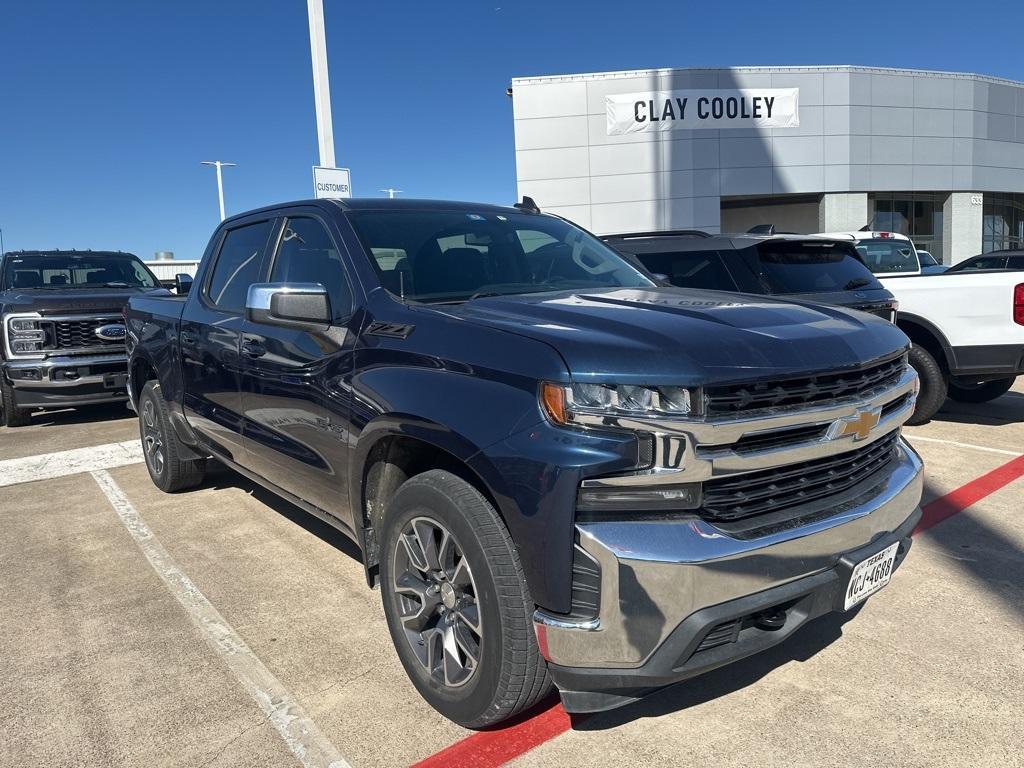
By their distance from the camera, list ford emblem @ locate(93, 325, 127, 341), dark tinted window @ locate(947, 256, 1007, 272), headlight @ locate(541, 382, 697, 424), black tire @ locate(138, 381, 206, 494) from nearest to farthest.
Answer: headlight @ locate(541, 382, 697, 424) < black tire @ locate(138, 381, 206, 494) < ford emblem @ locate(93, 325, 127, 341) < dark tinted window @ locate(947, 256, 1007, 272)

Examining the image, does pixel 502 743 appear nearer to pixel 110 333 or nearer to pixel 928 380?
pixel 928 380

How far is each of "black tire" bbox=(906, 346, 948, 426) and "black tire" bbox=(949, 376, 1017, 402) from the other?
3.52 feet

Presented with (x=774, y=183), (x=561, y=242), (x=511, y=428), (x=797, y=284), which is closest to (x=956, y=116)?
(x=774, y=183)

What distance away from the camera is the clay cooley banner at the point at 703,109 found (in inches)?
1030

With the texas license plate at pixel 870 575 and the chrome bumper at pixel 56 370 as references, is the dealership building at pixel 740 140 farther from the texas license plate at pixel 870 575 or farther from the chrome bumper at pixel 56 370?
the texas license plate at pixel 870 575

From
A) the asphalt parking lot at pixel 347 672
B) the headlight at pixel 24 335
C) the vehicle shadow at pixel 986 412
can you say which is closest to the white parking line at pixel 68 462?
the headlight at pixel 24 335

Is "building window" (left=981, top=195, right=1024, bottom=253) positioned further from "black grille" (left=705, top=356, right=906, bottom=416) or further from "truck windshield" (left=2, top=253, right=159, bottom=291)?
"black grille" (left=705, top=356, right=906, bottom=416)

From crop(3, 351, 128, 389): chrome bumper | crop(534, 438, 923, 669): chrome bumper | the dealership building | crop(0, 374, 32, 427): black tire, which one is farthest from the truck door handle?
the dealership building

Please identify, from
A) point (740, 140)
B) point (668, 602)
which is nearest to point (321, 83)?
point (668, 602)

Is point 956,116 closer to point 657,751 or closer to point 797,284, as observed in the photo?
point 797,284

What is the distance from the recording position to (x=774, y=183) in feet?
88.8

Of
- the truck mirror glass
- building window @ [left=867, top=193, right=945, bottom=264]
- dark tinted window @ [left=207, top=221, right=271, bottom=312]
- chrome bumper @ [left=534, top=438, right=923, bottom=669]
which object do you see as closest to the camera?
chrome bumper @ [left=534, top=438, right=923, bottom=669]

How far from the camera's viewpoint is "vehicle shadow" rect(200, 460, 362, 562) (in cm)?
443

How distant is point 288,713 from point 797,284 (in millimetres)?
4981
